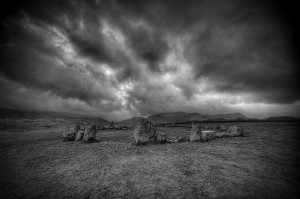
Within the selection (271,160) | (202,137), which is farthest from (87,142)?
(271,160)

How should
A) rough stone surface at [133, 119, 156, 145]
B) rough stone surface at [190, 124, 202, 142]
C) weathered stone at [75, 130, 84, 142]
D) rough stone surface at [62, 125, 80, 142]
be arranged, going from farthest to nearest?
1. rough stone surface at [62, 125, 80, 142]
2. weathered stone at [75, 130, 84, 142]
3. rough stone surface at [190, 124, 202, 142]
4. rough stone surface at [133, 119, 156, 145]

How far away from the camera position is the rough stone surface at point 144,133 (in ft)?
46.6

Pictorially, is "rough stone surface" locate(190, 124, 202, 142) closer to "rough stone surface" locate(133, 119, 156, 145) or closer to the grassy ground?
"rough stone surface" locate(133, 119, 156, 145)

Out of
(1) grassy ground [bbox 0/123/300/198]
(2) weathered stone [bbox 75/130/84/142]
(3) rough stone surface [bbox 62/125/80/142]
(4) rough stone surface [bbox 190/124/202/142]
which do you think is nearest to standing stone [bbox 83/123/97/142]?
(2) weathered stone [bbox 75/130/84/142]

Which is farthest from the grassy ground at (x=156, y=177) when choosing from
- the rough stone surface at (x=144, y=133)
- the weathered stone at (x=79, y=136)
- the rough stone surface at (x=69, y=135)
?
the rough stone surface at (x=69, y=135)

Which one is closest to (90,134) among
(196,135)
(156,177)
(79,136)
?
(79,136)

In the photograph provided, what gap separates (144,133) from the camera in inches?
573

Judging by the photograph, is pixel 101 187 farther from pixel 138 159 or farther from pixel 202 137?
pixel 202 137

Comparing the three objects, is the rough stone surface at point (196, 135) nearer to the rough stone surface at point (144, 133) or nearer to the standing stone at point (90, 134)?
the rough stone surface at point (144, 133)

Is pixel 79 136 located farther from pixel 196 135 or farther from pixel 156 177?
pixel 196 135

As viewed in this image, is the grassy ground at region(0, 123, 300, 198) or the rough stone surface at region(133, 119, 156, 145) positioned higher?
the rough stone surface at region(133, 119, 156, 145)

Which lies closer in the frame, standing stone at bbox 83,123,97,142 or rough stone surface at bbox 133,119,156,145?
rough stone surface at bbox 133,119,156,145

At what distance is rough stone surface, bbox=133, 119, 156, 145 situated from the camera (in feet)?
46.6

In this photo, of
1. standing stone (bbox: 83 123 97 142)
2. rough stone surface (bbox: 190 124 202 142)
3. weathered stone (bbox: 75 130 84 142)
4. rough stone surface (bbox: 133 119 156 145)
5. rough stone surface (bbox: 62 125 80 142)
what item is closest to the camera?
rough stone surface (bbox: 133 119 156 145)
